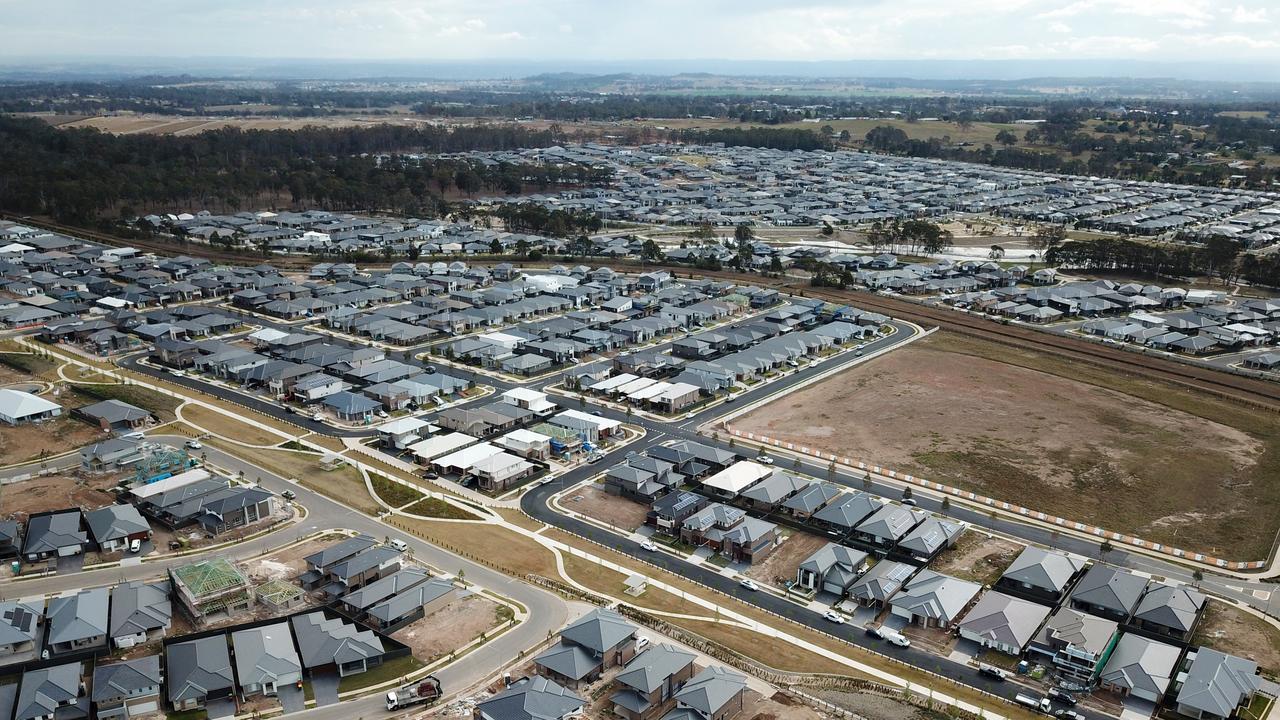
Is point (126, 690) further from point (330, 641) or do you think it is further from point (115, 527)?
point (115, 527)

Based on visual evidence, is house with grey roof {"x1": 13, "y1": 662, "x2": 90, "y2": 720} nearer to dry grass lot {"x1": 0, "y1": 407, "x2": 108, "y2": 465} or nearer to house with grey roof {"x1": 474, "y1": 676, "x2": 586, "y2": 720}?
house with grey roof {"x1": 474, "y1": 676, "x2": 586, "y2": 720}

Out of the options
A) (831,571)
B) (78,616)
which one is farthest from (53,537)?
(831,571)

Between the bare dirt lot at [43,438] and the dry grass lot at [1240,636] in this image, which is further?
the bare dirt lot at [43,438]

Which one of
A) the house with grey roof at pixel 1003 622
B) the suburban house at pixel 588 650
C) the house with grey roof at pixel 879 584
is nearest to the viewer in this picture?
the suburban house at pixel 588 650

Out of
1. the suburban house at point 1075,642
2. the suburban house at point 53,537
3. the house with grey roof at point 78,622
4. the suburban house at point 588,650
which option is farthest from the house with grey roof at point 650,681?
the suburban house at point 53,537

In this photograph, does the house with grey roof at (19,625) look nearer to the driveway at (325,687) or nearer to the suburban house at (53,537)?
the suburban house at (53,537)

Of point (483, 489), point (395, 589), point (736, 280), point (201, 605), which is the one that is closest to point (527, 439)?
point (483, 489)
